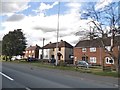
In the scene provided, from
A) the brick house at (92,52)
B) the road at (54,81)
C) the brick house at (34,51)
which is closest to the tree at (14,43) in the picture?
the brick house at (92,52)

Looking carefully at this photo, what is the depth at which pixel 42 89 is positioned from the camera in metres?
14.1

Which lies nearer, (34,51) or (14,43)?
(14,43)

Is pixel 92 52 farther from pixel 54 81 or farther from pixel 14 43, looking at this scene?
pixel 54 81

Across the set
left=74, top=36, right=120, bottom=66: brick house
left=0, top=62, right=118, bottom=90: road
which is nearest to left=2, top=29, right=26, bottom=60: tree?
left=74, top=36, right=120, bottom=66: brick house

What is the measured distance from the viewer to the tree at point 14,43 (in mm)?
90812

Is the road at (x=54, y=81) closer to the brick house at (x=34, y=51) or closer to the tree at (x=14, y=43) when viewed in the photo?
the tree at (x=14, y=43)

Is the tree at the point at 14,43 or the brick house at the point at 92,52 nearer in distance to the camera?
the brick house at the point at 92,52

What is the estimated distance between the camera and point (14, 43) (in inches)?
3583

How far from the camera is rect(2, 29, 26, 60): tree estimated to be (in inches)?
3575

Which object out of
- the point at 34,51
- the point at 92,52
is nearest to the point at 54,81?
the point at 92,52

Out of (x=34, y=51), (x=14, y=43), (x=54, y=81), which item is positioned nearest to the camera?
(x=54, y=81)

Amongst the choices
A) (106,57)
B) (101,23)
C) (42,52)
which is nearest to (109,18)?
(101,23)

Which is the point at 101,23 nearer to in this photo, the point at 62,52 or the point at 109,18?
the point at 109,18

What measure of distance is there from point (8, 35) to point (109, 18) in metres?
60.7
